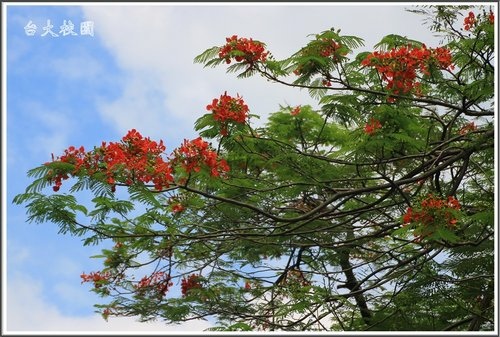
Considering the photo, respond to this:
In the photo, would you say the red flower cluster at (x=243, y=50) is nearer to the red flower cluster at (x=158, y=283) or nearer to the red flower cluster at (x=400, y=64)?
the red flower cluster at (x=400, y=64)

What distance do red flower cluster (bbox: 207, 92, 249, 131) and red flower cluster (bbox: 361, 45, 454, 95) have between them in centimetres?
116

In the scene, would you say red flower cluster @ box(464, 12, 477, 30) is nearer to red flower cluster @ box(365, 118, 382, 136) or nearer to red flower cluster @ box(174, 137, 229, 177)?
red flower cluster @ box(365, 118, 382, 136)

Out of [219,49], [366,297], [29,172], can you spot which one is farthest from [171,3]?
[366,297]

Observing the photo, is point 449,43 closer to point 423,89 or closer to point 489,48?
point 489,48

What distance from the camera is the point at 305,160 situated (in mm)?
6406

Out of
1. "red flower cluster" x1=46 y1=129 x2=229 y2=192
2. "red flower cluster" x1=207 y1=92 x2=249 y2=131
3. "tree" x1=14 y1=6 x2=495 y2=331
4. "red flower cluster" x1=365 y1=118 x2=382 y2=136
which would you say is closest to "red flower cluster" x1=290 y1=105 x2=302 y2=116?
"tree" x1=14 y1=6 x2=495 y2=331

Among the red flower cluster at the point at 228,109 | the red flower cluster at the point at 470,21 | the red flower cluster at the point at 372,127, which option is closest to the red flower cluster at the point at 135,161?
the red flower cluster at the point at 228,109

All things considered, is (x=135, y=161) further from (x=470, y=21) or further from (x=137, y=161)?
(x=470, y=21)

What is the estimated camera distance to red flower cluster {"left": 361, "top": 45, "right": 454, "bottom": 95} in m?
5.36

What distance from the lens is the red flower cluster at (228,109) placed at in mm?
5262

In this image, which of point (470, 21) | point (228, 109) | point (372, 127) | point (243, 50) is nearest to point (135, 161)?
point (228, 109)

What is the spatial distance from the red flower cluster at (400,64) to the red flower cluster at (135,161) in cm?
172

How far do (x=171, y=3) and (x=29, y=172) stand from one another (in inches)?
70.4

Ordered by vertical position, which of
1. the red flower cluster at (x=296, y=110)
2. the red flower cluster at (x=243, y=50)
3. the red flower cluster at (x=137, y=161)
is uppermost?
the red flower cluster at (x=296, y=110)
